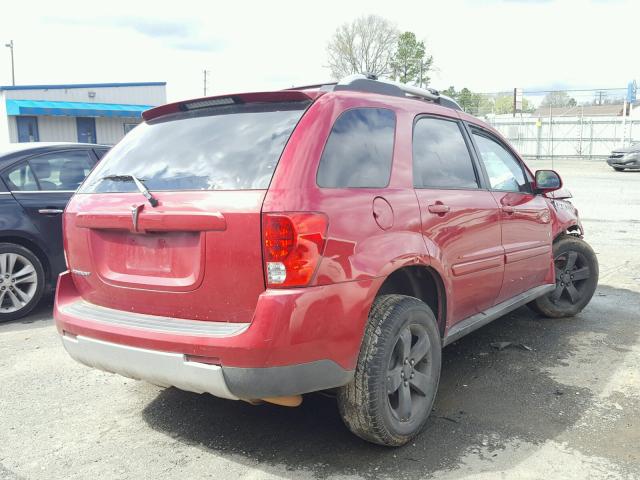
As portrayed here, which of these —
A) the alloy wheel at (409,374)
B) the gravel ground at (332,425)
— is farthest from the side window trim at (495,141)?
the alloy wheel at (409,374)

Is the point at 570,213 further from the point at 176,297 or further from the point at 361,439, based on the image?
the point at 176,297

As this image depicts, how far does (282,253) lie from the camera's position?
8.44ft

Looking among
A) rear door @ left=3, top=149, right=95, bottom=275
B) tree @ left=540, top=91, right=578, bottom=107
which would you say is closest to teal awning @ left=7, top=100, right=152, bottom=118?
rear door @ left=3, top=149, right=95, bottom=275

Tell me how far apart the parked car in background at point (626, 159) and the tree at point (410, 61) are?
1386 inches

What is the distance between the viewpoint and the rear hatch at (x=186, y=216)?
8.71 feet

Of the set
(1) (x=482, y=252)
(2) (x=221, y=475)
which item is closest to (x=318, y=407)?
(2) (x=221, y=475)

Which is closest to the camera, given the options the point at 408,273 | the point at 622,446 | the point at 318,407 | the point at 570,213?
the point at 622,446

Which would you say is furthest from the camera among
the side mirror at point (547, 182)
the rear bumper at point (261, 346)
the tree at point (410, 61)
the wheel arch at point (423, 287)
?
the tree at point (410, 61)

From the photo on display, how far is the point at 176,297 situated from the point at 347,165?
102cm

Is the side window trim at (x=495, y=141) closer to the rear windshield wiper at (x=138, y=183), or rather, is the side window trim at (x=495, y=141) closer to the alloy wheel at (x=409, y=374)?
the alloy wheel at (x=409, y=374)

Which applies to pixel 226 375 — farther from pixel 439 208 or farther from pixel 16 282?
pixel 16 282

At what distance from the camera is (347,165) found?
290 cm

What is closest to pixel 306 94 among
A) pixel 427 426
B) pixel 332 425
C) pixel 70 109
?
pixel 332 425

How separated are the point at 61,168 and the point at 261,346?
14.4ft
